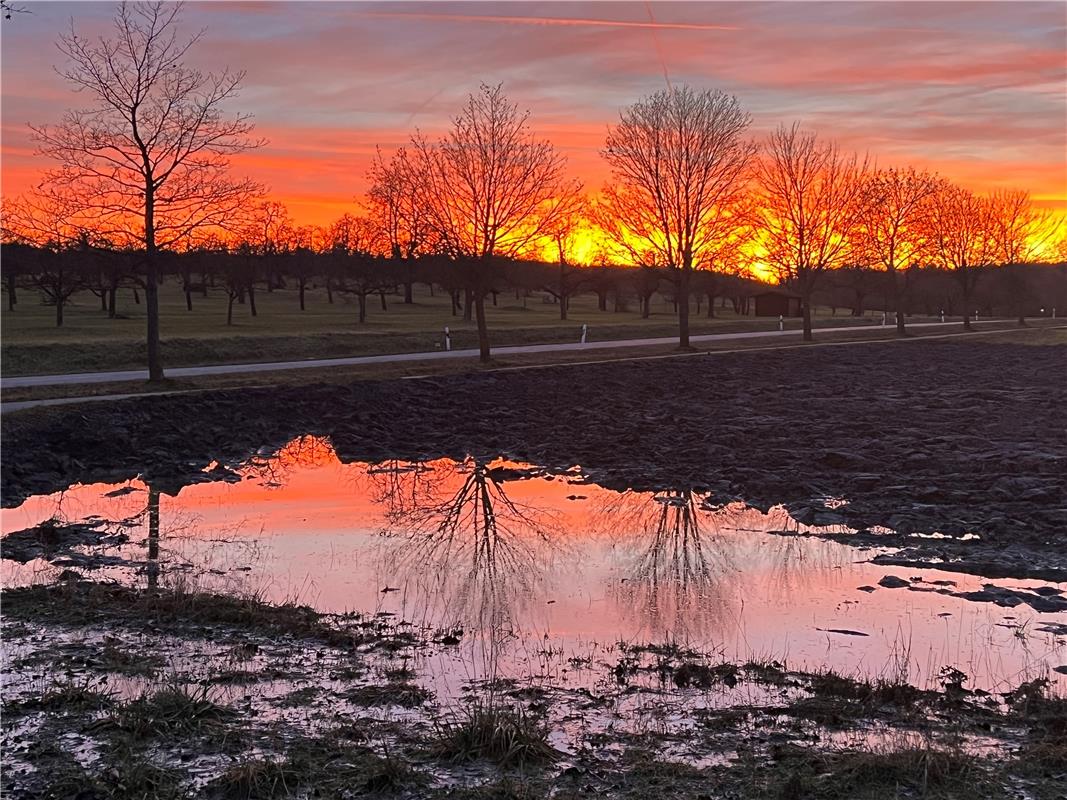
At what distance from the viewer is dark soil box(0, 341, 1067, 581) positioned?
14586 millimetres

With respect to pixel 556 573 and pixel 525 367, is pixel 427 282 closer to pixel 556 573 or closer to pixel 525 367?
pixel 525 367

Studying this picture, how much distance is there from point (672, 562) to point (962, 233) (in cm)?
7323

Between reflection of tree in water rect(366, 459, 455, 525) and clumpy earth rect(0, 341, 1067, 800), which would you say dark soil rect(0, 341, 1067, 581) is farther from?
reflection of tree in water rect(366, 459, 455, 525)

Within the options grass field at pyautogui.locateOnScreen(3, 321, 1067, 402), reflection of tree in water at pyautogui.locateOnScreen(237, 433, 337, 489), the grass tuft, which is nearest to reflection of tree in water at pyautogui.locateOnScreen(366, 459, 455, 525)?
reflection of tree in water at pyautogui.locateOnScreen(237, 433, 337, 489)

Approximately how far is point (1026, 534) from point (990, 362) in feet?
105

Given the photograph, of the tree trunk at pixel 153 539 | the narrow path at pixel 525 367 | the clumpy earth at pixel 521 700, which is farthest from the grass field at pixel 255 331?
the clumpy earth at pixel 521 700

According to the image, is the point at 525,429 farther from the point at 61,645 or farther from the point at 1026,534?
the point at 61,645

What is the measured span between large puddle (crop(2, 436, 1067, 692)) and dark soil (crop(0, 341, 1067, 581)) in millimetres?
1051

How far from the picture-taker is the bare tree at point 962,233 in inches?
2830

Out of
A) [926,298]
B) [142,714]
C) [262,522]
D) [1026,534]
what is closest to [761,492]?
[1026,534]

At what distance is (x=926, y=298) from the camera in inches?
4656

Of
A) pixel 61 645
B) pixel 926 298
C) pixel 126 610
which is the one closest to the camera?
pixel 61 645

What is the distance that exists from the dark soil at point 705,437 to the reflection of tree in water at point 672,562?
4.65 feet

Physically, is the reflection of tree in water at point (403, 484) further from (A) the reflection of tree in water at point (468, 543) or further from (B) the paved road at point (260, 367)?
(B) the paved road at point (260, 367)
